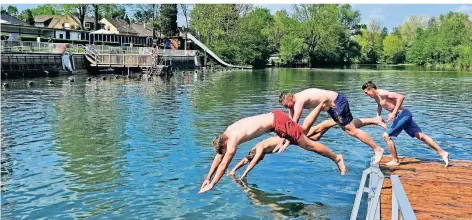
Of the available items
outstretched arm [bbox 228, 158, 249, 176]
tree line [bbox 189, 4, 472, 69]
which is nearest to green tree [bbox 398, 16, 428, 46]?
tree line [bbox 189, 4, 472, 69]

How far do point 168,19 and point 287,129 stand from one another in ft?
276

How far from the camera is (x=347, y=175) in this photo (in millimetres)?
12680

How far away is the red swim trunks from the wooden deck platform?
1836 mm

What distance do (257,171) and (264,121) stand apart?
11.8ft

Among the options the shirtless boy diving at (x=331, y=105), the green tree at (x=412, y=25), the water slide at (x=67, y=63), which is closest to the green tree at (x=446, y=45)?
the green tree at (x=412, y=25)

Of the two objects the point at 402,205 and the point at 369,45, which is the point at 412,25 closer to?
the point at 369,45

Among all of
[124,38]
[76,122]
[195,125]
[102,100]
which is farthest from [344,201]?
[124,38]

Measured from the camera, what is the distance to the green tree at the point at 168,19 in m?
90.6

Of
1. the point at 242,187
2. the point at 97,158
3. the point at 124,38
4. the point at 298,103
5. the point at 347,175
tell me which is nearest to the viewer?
the point at 298,103

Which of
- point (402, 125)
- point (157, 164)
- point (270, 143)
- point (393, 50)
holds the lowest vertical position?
point (157, 164)

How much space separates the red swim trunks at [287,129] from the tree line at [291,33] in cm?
8161

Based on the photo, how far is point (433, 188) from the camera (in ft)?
28.8

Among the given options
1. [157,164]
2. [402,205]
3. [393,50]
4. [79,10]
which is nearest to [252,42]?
[79,10]

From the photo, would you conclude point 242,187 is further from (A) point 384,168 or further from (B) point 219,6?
(B) point 219,6
